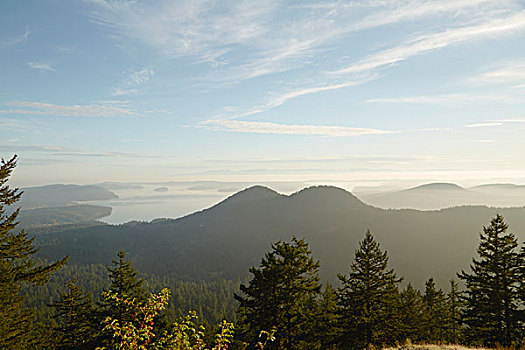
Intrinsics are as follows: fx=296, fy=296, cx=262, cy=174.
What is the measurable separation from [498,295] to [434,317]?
24.6m

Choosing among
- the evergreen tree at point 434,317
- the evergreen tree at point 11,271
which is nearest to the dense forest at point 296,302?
the evergreen tree at point 11,271

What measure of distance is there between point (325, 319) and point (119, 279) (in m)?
18.5

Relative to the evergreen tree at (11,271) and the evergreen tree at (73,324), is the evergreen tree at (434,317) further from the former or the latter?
the evergreen tree at (11,271)

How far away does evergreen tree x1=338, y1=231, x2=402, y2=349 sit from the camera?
25.2 meters

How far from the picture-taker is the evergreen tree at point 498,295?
2278cm

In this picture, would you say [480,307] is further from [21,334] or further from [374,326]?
[21,334]

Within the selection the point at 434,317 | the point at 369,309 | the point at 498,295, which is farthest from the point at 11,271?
the point at 434,317

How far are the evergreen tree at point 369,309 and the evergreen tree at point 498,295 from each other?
6.00 meters

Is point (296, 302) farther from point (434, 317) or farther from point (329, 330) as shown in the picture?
point (434, 317)

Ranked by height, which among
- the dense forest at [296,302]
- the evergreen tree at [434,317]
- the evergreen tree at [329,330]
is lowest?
the evergreen tree at [434,317]

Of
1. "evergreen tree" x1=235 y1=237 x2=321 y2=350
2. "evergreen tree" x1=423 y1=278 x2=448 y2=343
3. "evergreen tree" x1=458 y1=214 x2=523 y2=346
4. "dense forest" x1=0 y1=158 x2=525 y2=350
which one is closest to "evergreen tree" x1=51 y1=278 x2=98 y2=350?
"dense forest" x1=0 y1=158 x2=525 y2=350

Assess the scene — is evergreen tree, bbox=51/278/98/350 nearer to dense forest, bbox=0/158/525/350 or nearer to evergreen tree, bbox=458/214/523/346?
dense forest, bbox=0/158/525/350

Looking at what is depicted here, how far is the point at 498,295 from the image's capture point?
22.9 meters

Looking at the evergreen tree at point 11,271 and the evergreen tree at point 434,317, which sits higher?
the evergreen tree at point 11,271
